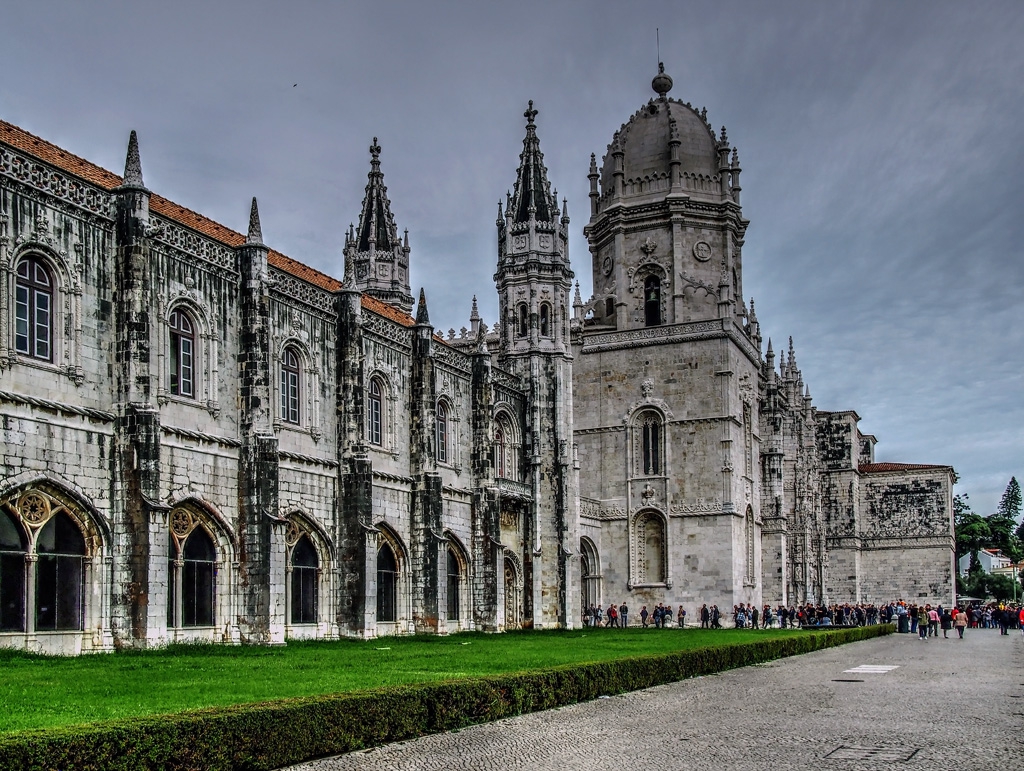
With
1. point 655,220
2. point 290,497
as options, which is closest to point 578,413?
point 655,220

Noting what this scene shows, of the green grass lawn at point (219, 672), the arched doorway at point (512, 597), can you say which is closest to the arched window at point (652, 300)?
the arched doorway at point (512, 597)

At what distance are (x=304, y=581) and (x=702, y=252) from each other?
34.7 meters

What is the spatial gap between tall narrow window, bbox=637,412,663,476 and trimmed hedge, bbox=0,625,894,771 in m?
38.9

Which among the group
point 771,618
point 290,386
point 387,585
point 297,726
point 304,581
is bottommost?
point 771,618

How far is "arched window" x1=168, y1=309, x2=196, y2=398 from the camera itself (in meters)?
28.5

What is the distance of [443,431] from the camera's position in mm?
42219

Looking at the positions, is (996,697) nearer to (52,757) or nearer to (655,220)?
(52,757)

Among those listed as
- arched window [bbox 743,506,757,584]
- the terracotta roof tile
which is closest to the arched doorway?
the terracotta roof tile

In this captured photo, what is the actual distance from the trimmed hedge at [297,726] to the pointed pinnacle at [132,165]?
49.9 ft

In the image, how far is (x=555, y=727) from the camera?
1554cm

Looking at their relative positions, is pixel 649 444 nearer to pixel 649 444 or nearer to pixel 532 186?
pixel 649 444

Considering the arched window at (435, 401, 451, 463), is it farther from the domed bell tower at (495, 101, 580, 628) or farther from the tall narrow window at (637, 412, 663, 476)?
the tall narrow window at (637, 412, 663, 476)

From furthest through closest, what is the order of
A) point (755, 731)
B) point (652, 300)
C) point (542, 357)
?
point (652, 300) → point (542, 357) → point (755, 731)

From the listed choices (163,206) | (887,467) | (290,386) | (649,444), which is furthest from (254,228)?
(887,467)
